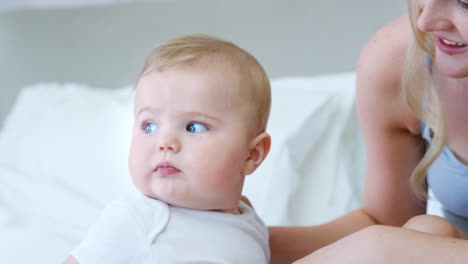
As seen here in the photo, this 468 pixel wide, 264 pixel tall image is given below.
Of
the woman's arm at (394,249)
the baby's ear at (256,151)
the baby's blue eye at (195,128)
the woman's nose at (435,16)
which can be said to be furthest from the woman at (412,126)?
the baby's blue eye at (195,128)

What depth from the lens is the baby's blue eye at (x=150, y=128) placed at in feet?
2.83

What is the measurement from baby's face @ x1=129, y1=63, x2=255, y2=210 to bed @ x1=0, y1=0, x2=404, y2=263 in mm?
553

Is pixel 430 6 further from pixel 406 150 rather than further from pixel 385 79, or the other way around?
pixel 406 150

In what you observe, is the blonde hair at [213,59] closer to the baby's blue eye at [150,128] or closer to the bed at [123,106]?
the baby's blue eye at [150,128]

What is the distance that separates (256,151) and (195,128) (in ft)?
0.38

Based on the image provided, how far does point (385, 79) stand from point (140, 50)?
1.22 metres

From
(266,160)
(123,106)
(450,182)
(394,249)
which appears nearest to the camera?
(394,249)

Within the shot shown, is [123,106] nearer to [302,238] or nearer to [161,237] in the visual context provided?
[302,238]

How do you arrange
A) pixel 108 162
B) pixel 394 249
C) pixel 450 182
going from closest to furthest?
pixel 394 249, pixel 450 182, pixel 108 162

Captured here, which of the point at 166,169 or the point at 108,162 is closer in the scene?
the point at 166,169

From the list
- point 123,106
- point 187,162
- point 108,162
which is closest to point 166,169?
point 187,162

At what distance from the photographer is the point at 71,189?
157 centimetres

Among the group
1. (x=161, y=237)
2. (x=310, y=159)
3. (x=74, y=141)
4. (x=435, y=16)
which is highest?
(x=435, y=16)

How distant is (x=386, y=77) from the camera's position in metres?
1.17
